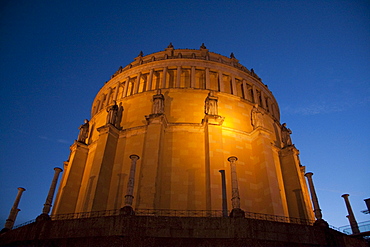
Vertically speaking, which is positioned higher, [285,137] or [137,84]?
[137,84]

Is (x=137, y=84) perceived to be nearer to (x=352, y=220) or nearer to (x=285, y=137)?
(x=285, y=137)

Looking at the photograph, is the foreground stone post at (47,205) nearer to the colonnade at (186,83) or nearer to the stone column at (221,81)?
the colonnade at (186,83)

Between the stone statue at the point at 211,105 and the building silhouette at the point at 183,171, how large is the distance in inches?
3.7

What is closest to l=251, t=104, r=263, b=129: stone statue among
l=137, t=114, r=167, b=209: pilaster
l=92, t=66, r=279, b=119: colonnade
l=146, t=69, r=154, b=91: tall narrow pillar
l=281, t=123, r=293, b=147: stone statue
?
l=92, t=66, r=279, b=119: colonnade

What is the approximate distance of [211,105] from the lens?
2342 centimetres

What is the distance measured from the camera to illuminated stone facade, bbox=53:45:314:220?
1928cm

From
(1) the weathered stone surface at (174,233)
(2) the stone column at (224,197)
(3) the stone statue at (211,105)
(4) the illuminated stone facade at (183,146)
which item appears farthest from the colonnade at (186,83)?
(1) the weathered stone surface at (174,233)

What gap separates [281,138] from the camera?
94.6 ft

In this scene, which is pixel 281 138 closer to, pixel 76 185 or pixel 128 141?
pixel 128 141

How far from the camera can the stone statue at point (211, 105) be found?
23031mm

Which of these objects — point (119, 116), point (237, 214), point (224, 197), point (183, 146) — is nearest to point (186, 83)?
point (119, 116)

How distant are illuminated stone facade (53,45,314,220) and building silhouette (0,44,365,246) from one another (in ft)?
0.30

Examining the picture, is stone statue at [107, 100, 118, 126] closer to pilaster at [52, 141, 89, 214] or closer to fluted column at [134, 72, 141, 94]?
fluted column at [134, 72, 141, 94]

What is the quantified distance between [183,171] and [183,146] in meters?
2.35
